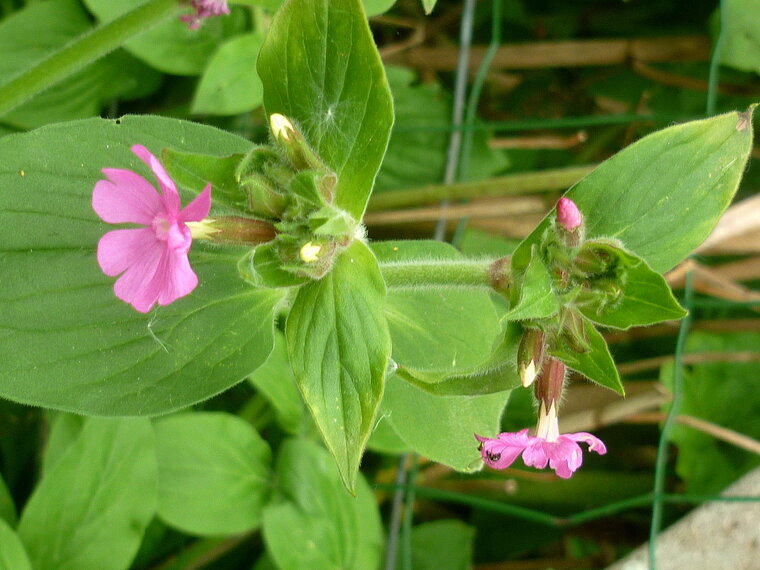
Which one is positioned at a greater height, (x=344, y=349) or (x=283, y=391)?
(x=344, y=349)

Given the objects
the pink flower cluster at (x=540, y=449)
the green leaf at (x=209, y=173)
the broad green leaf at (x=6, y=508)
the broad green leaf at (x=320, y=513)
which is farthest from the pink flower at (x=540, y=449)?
the broad green leaf at (x=6, y=508)

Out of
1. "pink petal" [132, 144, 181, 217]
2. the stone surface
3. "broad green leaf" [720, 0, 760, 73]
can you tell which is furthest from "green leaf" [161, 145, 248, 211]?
"broad green leaf" [720, 0, 760, 73]

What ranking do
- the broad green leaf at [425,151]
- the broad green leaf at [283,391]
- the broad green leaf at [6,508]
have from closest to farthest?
the broad green leaf at [6,508], the broad green leaf at [283,391], the broad green leaf at [425,151]

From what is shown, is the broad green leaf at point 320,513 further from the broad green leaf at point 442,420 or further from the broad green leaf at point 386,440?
the broad green leaf at point 442,420

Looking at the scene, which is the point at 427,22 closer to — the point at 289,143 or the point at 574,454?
the point at 289,143

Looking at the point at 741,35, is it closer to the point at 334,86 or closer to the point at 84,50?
the point at 334,86

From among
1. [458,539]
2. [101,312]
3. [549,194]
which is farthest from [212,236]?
[549,194]

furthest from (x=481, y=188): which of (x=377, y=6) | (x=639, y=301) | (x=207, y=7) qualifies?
(x=639, y=301)

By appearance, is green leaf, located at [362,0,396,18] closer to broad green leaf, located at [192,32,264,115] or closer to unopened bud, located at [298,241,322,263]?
broad green leaf, located at [192,32,264,115]
